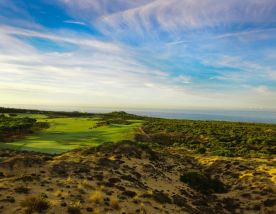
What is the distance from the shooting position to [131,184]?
23.7 meters

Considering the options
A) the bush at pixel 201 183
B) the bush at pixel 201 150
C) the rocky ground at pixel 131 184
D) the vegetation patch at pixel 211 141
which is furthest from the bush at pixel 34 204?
the bush at pixel 201 150

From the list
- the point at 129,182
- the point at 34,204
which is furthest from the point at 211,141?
the point at 34,204

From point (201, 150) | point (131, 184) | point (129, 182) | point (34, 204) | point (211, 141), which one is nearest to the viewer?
point (34, 204)

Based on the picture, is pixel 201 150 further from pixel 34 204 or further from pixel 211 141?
pixel 34 204

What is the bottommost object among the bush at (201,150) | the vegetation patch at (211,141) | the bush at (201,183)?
the bush at (201,183)

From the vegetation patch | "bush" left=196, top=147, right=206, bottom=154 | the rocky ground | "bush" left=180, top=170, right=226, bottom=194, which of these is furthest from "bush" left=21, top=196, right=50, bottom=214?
"bush" left=196, top=147, right=206, bottom=154

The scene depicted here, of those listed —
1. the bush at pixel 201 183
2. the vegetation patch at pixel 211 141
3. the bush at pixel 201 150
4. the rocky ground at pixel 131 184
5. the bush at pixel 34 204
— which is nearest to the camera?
the bush at pixel 34 204

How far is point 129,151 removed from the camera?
3416 cm

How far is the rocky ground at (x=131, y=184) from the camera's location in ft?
57.3

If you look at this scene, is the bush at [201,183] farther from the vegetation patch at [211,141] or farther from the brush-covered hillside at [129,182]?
the vegetation patch at [211,141]

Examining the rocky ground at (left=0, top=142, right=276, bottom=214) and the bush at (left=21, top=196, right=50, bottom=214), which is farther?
the rocky ground at (left=0, top=142, right=276, bottom=214)

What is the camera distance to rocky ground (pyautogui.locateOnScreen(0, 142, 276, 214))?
17.5m

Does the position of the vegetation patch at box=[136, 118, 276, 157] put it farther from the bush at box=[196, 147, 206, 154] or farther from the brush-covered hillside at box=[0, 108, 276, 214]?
the brush-covered hillside at box=[0, 108, 276, 214]

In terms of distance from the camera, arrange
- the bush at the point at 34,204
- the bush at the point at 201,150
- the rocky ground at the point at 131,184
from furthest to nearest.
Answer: the bush at the point at 201,150 → the rocky ground at the point at 131,184 → the bush at the point at 34,204
